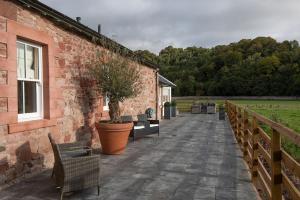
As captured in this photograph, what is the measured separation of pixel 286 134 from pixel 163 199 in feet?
7.08

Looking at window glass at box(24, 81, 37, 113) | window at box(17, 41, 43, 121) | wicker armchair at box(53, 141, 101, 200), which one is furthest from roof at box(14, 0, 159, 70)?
wicker armchair at box(53, 141, 101, 200)

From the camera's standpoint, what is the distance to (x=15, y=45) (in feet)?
18.0

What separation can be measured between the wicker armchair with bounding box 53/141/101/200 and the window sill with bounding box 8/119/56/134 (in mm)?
1013

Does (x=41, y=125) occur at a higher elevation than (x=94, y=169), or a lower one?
higher

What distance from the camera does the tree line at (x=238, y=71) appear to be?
224ft

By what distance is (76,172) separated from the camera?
4.71 m

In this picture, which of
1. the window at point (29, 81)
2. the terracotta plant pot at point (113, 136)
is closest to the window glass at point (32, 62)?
the window at point (29, 81)

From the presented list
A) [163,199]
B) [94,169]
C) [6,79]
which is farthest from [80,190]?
[6,79]

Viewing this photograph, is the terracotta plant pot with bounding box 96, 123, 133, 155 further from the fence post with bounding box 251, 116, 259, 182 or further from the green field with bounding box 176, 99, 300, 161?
the green field with bounding box 176, 99, 300, 161

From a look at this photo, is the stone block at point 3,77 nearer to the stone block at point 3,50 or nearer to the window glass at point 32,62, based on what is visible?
the stone block at point 3,50

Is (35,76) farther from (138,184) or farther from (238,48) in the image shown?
(238,48)

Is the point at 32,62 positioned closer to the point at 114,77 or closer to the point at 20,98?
the point at 20,98

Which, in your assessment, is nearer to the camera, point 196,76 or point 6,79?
point 6,79

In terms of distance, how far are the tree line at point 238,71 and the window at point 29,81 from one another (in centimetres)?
5817
